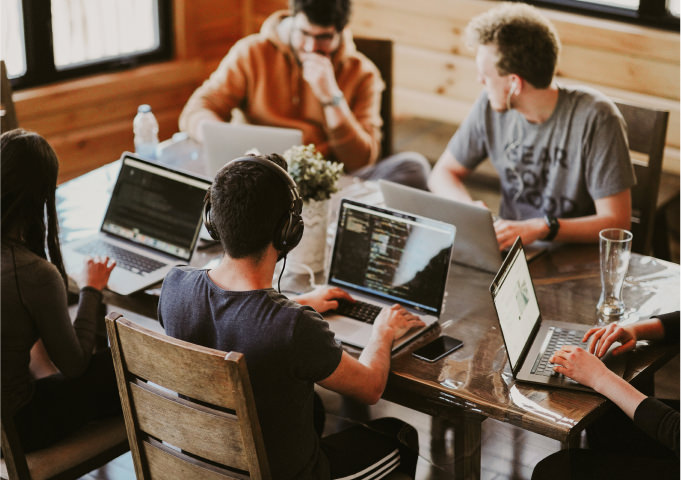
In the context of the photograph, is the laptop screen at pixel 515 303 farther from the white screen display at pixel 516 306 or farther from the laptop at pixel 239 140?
the laptop at pixel 239 140

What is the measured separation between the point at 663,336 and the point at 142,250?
1.38m

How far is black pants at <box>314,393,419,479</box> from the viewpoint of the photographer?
184cm

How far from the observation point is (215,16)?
15.9 ft

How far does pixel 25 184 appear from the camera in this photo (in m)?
1.93

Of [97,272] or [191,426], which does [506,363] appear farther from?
[97,272]

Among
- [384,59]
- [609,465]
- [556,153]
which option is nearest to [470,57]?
[384,59]

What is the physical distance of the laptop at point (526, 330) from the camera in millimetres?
1847

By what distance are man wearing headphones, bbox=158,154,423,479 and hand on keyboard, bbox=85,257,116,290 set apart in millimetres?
517

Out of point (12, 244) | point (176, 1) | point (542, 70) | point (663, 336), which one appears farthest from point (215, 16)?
point (663, 336)

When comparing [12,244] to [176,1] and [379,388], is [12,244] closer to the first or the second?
[379,388]

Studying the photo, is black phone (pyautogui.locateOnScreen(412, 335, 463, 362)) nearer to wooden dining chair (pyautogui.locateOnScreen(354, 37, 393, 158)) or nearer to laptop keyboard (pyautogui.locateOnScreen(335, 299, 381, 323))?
laptop keyboard (pyautogui.locateOnScreen(335, 299, 381, 323))

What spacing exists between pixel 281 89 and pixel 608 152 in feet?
4.65

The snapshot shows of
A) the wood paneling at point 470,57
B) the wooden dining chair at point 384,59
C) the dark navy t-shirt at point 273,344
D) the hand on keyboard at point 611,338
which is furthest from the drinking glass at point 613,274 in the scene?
the wood paneling at point 470,57

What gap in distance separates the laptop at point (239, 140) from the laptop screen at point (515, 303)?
878 mm
